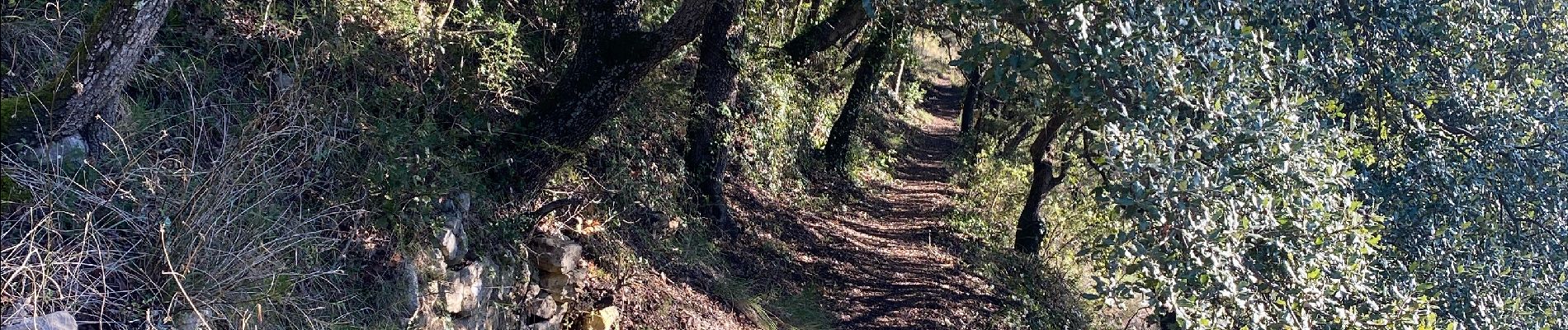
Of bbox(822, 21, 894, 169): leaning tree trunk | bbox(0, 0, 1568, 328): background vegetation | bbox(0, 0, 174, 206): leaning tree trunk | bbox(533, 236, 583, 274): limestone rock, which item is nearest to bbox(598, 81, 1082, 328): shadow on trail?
bbox(822, 21, 894, 169): leaning tree trunk

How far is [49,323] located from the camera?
101 inches

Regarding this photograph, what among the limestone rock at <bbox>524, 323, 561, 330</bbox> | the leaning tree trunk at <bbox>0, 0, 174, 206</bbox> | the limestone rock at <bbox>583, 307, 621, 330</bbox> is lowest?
the limestone rock at <bbox>524, 323, 561, 330</bbox>

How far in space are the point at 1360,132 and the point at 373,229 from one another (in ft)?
15.8

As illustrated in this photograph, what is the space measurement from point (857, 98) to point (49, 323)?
30.8 ft

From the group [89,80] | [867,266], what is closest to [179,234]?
[89,80]

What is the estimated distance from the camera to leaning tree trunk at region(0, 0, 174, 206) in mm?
3012

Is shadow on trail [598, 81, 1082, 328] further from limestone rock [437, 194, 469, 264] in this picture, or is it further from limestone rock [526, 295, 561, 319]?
limestone rock [437, 194, 469, 264]

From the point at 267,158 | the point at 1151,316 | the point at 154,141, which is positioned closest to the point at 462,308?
the point at 267,158

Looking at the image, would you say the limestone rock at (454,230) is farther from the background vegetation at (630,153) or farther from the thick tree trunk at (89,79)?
the thick tree trunk at (89,79)

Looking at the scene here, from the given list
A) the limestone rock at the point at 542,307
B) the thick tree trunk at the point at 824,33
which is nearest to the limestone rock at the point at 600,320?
the limestone rock at the point at 542,307

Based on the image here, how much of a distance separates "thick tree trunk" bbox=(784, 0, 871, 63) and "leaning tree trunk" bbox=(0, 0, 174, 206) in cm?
658

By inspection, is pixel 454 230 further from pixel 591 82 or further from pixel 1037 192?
pixel 1037 192

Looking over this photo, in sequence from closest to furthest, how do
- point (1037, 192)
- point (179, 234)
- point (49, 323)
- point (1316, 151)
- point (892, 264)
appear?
point (49, 323)
point (179, 234)
point (1316, 151)
point (892, 264)
point (1037, 192)

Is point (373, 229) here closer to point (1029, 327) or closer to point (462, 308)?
point (462, 308)
